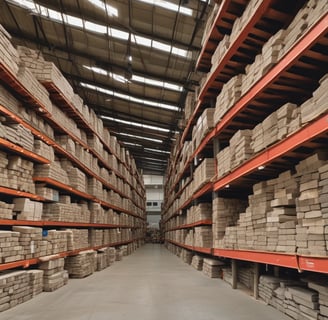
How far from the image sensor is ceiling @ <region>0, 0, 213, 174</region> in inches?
376

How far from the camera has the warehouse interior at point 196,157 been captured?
13.0ft

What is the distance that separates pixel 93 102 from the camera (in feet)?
59.3

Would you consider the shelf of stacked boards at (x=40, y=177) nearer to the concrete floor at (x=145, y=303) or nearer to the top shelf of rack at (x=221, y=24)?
the concrete floor at (x=145, y=303)

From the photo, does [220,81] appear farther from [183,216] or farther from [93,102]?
[93,102]

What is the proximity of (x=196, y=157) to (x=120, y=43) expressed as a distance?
531 cm

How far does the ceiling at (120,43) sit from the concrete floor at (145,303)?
727 cm

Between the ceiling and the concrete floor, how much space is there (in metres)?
7.27

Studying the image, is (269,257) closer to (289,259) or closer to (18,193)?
(289,259)

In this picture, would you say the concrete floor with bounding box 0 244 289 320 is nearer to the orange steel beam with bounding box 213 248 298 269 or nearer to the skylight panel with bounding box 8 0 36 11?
the orange steel beam with bounding box 213 248 298 269

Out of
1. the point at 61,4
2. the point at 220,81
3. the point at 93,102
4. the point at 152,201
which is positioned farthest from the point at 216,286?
the point at 152,201

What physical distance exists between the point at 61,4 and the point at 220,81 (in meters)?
5.90

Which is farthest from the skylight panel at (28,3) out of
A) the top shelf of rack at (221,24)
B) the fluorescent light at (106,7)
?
the top shelf of rack at (221,24)

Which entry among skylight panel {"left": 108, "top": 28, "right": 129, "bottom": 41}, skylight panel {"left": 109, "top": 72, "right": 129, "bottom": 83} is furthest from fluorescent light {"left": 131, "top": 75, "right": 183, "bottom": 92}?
skylight panel {"left": 108, "top": 28, "right": 129, "bottom": 41}

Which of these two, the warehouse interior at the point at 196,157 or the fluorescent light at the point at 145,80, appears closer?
the warehouse interior at the point at 196,157
